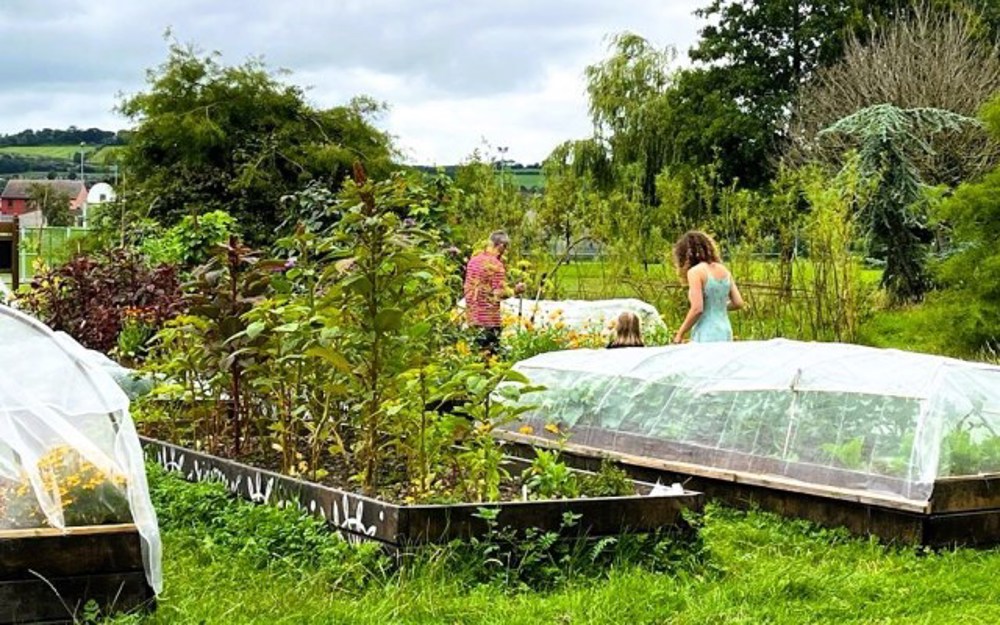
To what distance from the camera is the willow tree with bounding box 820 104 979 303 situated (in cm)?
1677

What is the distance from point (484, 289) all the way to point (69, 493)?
20.3 ft

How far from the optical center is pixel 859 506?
18.2 feet

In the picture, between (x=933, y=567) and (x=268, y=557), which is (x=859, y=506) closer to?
(x=933, y=567)

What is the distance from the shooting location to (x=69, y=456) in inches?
157

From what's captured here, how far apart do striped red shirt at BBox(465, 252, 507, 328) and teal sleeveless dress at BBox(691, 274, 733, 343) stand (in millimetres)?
2237

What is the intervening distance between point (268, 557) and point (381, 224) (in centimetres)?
139

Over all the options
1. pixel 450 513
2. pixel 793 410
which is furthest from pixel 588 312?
→ pixel 450 513

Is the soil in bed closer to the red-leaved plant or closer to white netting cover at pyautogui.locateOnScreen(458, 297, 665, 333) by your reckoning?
the red-leaved plant

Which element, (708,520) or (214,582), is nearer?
(214,582)

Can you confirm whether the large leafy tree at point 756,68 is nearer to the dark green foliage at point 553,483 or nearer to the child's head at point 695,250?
the child's head at point 695,250

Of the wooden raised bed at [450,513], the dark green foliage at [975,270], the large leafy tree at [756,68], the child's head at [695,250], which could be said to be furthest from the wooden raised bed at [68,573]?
the large leafy tree at [756,68]

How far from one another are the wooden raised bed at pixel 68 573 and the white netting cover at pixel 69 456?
0.19ft

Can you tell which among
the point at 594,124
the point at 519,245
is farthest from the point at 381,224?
the point at 594,124

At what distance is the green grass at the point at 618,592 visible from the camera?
13.3 ft
